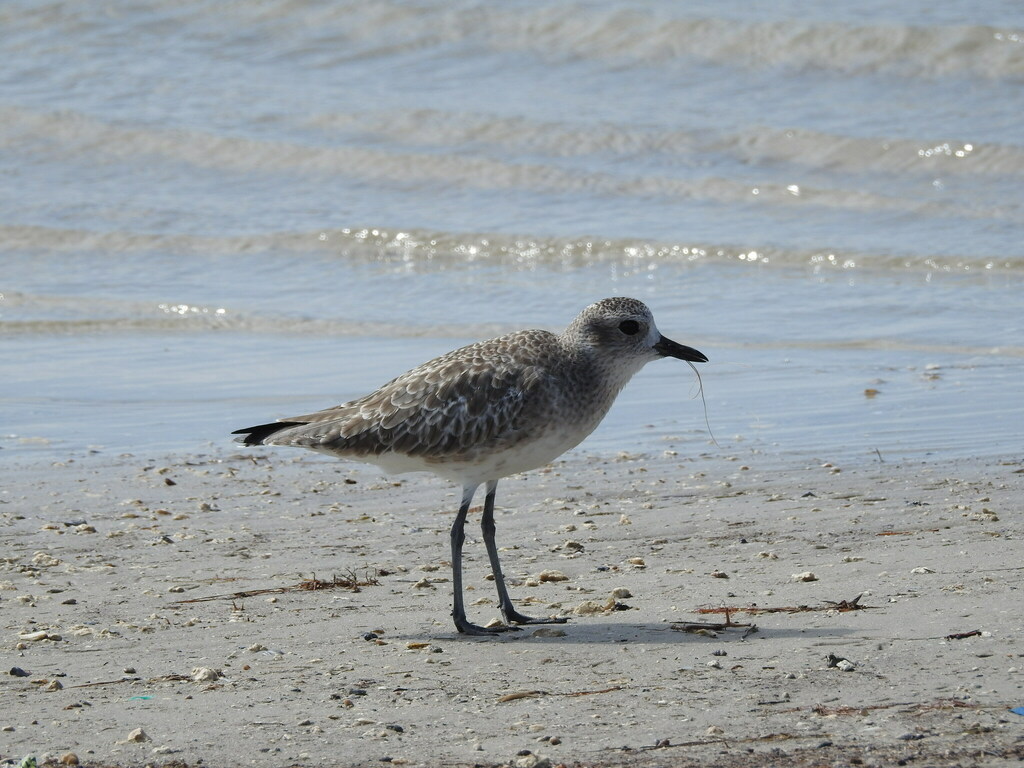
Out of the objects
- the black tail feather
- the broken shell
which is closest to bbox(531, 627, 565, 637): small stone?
the broken shell

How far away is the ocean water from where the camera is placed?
10.9m

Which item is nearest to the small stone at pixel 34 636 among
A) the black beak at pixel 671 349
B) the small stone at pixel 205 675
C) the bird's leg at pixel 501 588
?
the small stone at pixel 205 675

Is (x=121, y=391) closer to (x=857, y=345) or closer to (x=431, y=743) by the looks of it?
(x=857, y=345)

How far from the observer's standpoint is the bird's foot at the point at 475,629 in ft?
21.0

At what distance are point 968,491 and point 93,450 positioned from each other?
5322 mm

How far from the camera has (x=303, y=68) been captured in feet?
78.3

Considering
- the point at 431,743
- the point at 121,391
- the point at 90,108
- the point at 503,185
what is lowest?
the point at 431,743

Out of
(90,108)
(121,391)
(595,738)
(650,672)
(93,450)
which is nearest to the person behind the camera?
(595,738)

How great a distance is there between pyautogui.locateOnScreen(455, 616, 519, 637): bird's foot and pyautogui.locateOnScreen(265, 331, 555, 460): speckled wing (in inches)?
28.5

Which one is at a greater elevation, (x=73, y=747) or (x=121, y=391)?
(x=121, y=391)

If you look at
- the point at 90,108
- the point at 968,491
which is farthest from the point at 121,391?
the point at 90,108

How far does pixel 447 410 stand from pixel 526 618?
38.0 inches

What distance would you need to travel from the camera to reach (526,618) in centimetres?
657

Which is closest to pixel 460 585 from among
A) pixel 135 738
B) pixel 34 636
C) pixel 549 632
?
pixel 549 632
